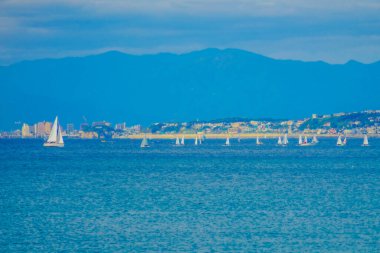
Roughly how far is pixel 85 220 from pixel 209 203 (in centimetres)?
1235

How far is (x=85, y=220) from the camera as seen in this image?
49.6 meters

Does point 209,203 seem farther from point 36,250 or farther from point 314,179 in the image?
point 314,179

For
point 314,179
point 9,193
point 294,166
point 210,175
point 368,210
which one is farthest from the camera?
point 294,166

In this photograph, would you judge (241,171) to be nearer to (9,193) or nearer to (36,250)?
(9,193)

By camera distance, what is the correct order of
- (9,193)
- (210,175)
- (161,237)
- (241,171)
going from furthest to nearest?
1. (241,171)
2. (210,175)
3. (9,193)
4. (161,237)

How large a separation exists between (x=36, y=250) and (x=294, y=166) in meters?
72.2

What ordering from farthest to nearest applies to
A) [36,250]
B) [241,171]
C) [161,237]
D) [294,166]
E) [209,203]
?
[294,166]
[241,171]
[209,203]
[161,237]
[36,250]

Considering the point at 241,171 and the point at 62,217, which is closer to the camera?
the point at 62,217

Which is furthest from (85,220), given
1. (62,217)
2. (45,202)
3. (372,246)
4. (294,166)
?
(294,166)

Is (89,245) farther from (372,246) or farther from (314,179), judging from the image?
(314,179)

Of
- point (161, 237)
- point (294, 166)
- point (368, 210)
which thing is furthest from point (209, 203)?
point (294, 166)

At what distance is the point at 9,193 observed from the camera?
224 feet

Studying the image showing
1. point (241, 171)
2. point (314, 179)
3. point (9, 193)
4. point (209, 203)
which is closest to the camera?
point (209, 203)

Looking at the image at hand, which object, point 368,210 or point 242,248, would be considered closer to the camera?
point 242,248
